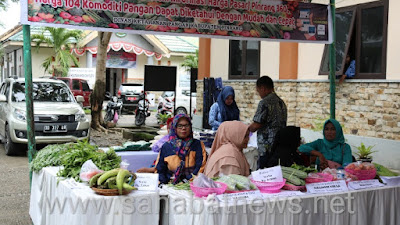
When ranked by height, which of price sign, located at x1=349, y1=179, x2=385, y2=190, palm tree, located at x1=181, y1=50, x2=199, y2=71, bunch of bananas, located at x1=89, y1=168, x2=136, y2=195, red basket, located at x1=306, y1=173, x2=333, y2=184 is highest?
palm tree, located at x1=181, y1=50, x2=199, y2=71

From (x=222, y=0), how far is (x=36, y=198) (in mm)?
3351

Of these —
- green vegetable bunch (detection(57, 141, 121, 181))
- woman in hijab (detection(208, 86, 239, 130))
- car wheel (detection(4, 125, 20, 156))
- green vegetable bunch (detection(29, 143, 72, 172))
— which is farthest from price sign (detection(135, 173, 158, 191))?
car wheel (detection(4, 125, 20, 156))

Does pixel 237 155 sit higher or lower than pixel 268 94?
lower

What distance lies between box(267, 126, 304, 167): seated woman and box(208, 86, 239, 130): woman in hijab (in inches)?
91.0

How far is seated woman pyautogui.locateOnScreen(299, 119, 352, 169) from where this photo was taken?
5.77 m

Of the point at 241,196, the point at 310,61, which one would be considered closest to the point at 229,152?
the point at 241,196

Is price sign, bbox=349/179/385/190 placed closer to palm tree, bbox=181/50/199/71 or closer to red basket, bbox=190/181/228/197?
red basket, bbox=190/181/228/197

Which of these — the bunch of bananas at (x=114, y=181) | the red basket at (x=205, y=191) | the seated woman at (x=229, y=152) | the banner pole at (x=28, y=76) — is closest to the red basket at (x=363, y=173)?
the seated woman at (x=229, y=152)

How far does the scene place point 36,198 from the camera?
5.50m

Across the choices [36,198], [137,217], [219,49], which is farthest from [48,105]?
[137,217]

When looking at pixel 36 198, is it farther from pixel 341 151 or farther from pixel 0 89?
pixel 0 89

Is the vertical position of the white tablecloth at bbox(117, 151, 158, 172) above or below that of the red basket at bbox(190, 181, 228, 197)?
below

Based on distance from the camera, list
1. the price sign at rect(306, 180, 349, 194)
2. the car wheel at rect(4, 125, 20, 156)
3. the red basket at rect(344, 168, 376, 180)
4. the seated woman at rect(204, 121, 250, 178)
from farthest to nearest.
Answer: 1. the car wheel at rect(4, 125, 20, 156)
2. the seated woman at rect(204, 121, 250, 178)
3. the red basket at rect(344, 168, 376, 180)
4. the price sign at rect(306, 180, 349, 194)

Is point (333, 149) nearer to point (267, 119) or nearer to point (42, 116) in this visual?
point (267, 119)
